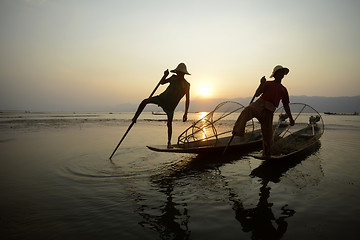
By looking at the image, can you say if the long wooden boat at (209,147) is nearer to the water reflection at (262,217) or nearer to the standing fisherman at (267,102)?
the standing fisherman at (267,102)

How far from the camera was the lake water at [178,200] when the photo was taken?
2670 mm

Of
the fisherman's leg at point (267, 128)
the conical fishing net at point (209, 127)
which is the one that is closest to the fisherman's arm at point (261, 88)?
the fisherman's leg at point (267, 128)

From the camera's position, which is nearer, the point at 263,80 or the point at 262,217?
the point at 262,217

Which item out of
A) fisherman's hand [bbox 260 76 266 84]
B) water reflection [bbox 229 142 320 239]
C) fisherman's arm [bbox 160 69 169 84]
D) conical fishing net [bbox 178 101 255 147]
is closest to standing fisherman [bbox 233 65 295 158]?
fisherman's hand [bbox 260 76 266 84]

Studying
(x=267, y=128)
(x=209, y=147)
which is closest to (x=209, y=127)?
(x=209, y=147)

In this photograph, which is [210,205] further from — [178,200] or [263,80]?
[263,80]

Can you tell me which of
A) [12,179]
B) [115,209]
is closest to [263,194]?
[115,209]

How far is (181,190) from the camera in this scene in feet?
13.5

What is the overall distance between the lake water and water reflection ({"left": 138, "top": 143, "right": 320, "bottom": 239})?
0.05 ft

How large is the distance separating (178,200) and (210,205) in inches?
23.7

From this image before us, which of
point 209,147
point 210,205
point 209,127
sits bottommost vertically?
point 210,205

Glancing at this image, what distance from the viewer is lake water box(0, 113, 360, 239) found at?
2.67 m

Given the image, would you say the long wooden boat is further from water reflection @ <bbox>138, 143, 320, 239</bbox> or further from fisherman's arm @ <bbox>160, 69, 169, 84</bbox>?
fisherman's arm @ <bbox>160, 69, 169, 84</bbox>

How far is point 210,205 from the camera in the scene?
11.2 ft
